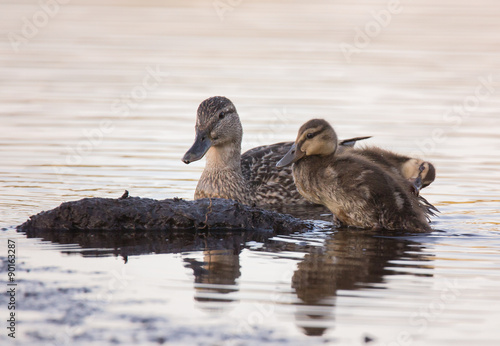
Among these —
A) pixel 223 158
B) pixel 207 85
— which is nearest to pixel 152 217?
pixel 223 158

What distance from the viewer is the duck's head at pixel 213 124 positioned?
355 inches

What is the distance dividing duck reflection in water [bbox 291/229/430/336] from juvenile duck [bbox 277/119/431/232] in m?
0.19

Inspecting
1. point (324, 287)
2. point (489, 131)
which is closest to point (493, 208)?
point (324, 287)

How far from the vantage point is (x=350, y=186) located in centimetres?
781

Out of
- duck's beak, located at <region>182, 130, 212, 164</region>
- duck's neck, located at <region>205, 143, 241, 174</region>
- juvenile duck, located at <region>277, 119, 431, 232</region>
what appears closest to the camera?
juvenile duck, located at <region>277, 119, 431, 232</region>

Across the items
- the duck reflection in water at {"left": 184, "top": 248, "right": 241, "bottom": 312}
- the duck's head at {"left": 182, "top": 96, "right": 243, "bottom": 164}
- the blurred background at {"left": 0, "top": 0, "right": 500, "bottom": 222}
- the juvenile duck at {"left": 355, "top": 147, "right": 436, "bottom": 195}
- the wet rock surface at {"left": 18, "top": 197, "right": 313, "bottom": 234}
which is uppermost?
the blurred background at {"left": 0, "top": 0, "right": 500, "bottom": 222}

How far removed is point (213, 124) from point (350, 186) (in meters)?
1.85

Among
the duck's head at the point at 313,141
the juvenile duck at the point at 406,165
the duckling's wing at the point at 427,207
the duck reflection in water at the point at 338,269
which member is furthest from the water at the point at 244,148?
the duck's head at the point at 313,141

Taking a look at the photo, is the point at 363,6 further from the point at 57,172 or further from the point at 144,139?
the point at 57,172

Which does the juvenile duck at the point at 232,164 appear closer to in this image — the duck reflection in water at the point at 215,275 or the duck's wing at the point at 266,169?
the duck's wing at the point at 266,169

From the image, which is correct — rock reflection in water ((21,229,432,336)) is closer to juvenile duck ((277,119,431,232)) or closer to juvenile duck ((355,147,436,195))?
juvenile duck ((277,119,431,232))

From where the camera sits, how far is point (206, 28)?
23.8 metres

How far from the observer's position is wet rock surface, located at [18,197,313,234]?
7375 mm

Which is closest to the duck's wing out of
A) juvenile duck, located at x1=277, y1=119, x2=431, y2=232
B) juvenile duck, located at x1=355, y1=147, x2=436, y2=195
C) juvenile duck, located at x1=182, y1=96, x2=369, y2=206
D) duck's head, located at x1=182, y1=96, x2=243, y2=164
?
juvenile duck, located at x1=182, y1=96, x2=369, y2=206
